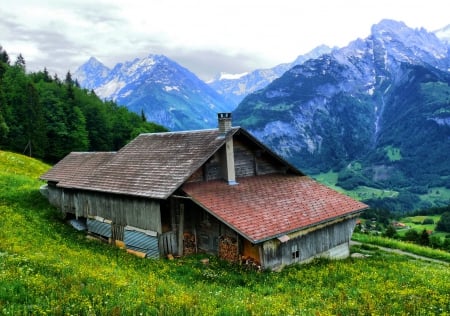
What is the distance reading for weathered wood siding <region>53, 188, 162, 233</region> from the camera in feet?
77.4

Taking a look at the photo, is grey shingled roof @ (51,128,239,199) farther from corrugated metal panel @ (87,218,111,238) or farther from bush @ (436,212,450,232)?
bush @ (436,212,450,232)

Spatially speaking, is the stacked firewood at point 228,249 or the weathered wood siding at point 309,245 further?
the stacked firewood at point 228,249

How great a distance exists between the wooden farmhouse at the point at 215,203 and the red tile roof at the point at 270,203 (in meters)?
0.06

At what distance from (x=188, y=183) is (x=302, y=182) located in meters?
9.03

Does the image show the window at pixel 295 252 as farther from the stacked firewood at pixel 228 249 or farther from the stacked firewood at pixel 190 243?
the stacked firewood at pixel 190 243

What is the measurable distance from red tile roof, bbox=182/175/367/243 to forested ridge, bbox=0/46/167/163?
6285 cm

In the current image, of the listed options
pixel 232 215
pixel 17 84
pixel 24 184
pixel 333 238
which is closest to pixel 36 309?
pixel 232 215

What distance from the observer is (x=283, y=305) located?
1285 centimetres

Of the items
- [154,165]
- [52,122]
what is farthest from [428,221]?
[154,165]

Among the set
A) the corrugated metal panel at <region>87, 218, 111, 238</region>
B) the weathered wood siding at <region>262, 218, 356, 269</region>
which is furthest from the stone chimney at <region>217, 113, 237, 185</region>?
the corrugated metal panel at <region>87, 218, 111, 238</region>

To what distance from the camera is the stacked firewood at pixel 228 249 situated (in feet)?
70.6

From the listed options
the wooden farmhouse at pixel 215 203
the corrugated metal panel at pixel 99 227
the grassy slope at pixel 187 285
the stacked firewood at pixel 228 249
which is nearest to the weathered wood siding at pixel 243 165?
the wooden farmhouse at pixel 215 203

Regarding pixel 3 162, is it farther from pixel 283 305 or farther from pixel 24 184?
pixel 283 305

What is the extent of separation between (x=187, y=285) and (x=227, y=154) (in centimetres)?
1040
